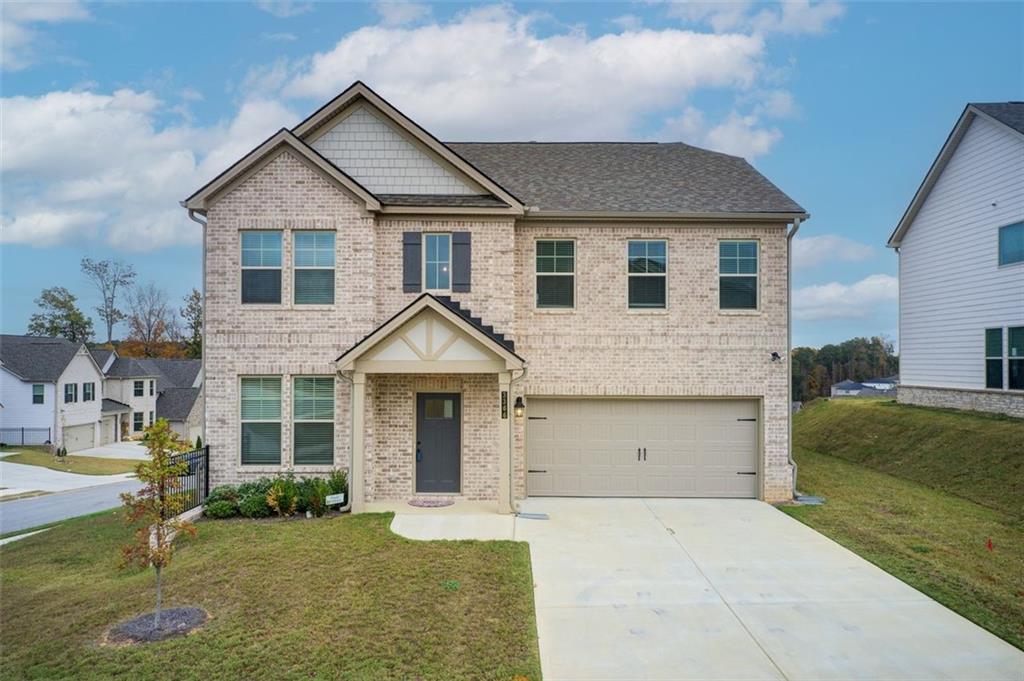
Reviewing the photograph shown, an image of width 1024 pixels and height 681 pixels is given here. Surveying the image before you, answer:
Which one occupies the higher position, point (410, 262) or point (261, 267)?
point (410, 262)

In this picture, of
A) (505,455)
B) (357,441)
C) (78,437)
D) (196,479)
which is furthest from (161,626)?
(78,437)

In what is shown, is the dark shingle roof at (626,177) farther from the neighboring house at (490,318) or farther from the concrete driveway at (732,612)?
the concrete driveway at (732,612)

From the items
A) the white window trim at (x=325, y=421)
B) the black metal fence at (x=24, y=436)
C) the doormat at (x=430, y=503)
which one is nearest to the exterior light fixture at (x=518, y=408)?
the doormat at (x=430, y=503)

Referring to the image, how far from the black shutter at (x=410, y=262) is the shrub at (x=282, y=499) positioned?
4616mm

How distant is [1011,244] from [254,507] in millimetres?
21162

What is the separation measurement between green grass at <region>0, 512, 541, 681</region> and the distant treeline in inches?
2571

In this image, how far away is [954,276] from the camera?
65.2 feet

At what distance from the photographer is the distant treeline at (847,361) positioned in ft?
227

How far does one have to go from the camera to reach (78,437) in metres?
42.5

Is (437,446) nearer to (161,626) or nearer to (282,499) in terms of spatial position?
(282,499)

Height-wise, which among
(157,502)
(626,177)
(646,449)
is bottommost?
(646,449)

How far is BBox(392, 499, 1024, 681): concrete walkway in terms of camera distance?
6055mm

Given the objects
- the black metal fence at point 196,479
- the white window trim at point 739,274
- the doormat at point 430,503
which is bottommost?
the doormat at point 430,503

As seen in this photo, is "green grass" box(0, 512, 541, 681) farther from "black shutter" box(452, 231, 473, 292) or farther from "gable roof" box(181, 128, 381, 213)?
"gable roof" box(181, 128, 381, 213)
